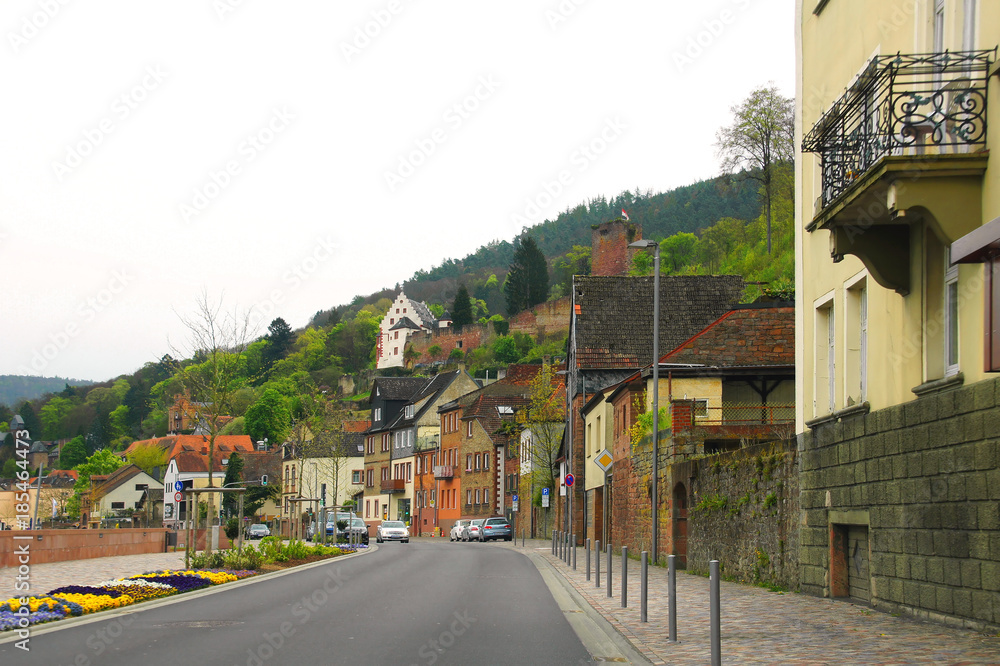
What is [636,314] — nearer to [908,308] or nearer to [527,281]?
[908,308]

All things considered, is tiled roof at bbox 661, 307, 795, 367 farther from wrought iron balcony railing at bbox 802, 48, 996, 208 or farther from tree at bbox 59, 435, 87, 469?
tree at bbox 59, 435, 87, 469

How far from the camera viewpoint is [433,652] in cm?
1055

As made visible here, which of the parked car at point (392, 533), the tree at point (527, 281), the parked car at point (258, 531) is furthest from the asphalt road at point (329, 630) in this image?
the tree at point (527, 281)

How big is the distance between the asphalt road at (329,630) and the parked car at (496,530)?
124 feet

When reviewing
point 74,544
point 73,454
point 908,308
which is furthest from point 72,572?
point 73,454

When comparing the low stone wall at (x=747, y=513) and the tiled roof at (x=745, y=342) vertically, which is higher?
the tiled roof at (x=745, y=342)

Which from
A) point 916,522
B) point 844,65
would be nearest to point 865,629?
point 916,522

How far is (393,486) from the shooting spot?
88.7 meters

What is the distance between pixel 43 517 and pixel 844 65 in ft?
359

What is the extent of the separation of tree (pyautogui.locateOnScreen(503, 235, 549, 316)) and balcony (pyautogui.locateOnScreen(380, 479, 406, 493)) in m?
62.9

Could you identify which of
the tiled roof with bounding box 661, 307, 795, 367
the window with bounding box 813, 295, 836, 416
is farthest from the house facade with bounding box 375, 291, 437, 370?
the window with bounding box 813, 295, 836, 416

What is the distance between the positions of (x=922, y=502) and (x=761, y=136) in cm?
5236

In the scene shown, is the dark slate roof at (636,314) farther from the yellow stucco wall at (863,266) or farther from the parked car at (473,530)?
the yellow stucco wall at (863,266)

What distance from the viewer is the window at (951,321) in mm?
12109
